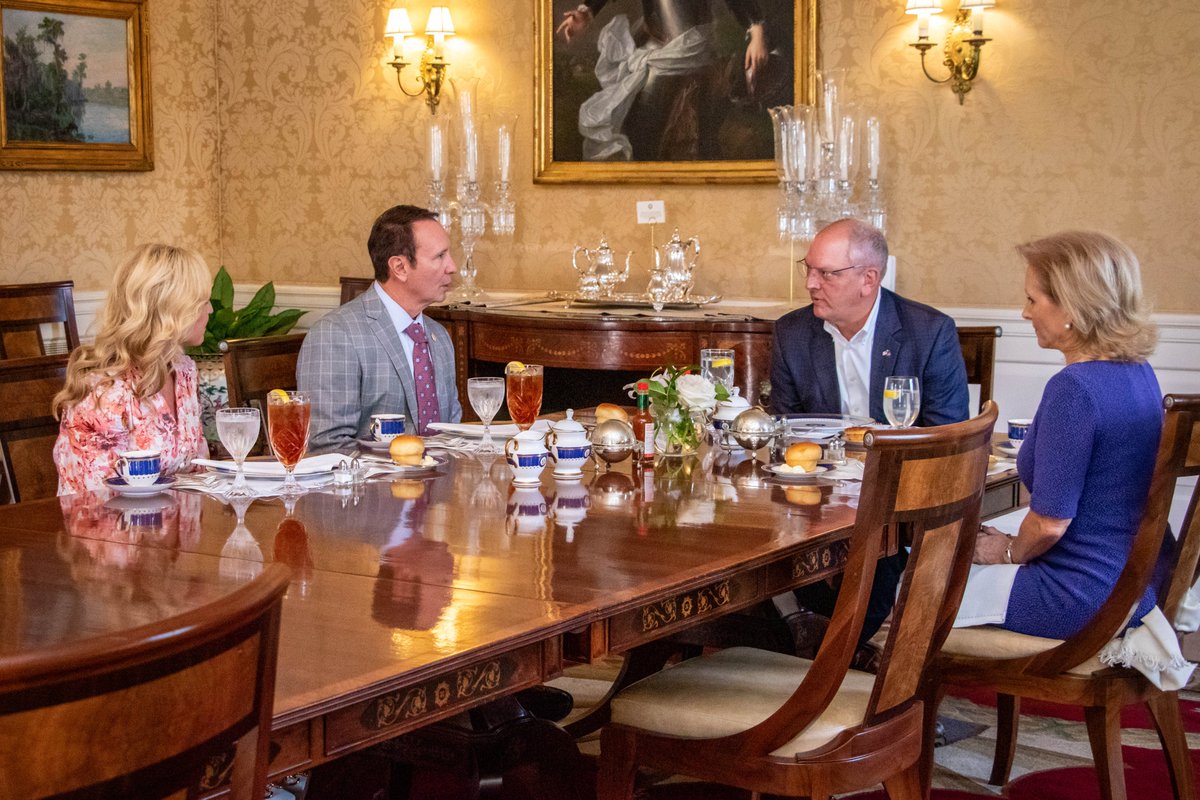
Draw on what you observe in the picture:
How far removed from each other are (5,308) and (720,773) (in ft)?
13.3

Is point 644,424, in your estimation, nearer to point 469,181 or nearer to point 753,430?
point 753,430

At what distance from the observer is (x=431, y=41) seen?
6215 mm

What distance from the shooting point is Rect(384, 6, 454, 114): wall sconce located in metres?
6.11

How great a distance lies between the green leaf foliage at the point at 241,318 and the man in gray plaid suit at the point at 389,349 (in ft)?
8.30

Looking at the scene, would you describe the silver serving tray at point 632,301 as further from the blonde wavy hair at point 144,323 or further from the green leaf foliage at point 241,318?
the blonde wavy hair at point 144,323

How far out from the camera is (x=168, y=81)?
6.68 meters

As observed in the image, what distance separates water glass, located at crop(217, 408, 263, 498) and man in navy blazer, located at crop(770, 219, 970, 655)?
69.6 inches

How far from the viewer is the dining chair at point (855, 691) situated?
216 cm

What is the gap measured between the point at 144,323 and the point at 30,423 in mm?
317

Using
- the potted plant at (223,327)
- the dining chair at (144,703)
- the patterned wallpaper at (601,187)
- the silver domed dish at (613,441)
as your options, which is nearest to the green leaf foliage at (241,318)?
the potted plant at (223,327)

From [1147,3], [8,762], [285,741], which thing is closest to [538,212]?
[1147,3]

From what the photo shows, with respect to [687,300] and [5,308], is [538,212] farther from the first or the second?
[5,308]

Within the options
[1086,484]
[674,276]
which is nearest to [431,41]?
[674,276]

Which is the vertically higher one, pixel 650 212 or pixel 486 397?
pixel 650 212
